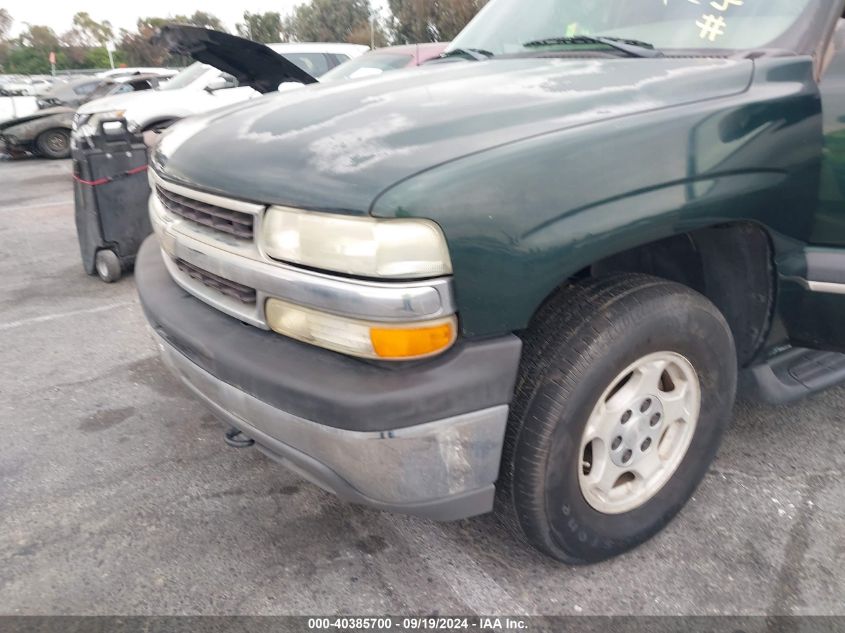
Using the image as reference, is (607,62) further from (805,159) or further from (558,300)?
(558,300)

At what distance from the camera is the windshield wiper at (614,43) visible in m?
2.49

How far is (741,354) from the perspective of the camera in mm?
2562

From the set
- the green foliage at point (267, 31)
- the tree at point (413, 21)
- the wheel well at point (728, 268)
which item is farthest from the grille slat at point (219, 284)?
the tree at point (413, 21)

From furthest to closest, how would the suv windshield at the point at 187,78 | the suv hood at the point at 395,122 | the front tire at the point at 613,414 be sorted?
the suv windshield at the point at 187,78 → the front tire at the point at 613,414 → the suv hood at the point at 395,122

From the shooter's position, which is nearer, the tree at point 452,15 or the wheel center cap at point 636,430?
the wheel center cap at point 636,430

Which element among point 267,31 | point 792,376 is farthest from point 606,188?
point 267,31

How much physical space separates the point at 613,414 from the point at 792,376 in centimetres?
95

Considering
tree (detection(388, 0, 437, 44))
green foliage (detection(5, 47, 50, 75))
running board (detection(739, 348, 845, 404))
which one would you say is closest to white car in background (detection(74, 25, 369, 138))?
running board (detection(739, 348, 845, 404))

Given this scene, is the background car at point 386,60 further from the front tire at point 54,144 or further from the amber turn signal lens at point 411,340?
the front tire at point 54,144

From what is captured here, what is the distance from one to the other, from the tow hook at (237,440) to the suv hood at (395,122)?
0.82m

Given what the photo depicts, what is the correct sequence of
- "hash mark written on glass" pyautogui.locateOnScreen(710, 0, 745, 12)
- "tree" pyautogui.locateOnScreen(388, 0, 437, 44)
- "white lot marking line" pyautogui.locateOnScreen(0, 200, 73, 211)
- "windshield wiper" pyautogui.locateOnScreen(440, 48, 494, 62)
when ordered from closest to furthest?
"hash mark written on glass" pyautogui.locateOnScreen(710, 0, 745, 12)
"windshield wiper" pyautogui.locateOnScreen(440, 48, 494, 62)
"white lot marking line" pyautogui.locateOnScreen(0, 200, 73, 211)
"tree" pyautogui.locateOnScreen(388, 0, 437, 44)

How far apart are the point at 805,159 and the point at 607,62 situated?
0.71 meters

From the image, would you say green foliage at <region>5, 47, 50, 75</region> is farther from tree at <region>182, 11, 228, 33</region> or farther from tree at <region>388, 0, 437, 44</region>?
tree at <region>388, 0, 437, 44</region>

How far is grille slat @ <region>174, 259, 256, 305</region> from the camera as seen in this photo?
6.66 feet
